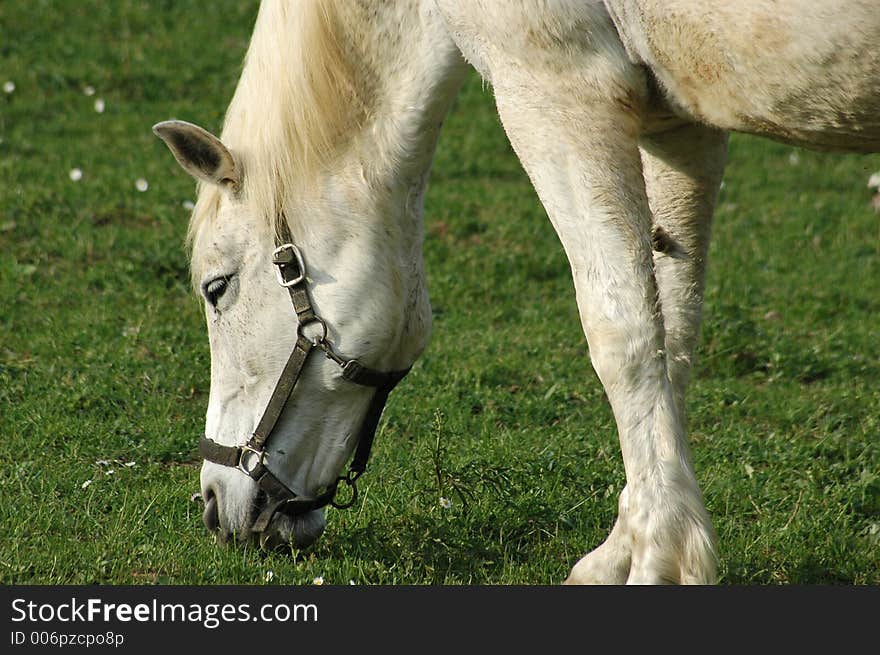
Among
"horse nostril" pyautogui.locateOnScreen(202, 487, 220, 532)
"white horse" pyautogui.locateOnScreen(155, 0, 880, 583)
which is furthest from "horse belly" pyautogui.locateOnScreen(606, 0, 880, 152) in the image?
"horse nostril" pyautogui.locateOnScreen(202, 487, 220, 532)

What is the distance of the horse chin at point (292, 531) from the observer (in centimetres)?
Answer: 366

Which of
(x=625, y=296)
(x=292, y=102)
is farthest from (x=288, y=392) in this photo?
(x=625, y=296)

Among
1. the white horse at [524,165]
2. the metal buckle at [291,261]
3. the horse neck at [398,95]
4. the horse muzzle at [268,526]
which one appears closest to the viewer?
the white horse at [524,165]

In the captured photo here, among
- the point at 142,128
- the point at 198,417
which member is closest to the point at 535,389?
the point at 198,417

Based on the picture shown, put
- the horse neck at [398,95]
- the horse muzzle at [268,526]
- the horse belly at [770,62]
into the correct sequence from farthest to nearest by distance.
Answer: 1. the horse muzzle at [268,526]
2. the horse neck at [398,95]
3. the horse belly at [770,62]

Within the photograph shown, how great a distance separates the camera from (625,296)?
9.80 feet

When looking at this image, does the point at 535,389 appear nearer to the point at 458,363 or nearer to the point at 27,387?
the point at 458,363

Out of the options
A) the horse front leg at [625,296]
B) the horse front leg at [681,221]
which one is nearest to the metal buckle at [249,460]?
the horse front leg at [625,296]

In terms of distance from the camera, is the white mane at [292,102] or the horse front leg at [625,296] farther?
the white mane at [292,102]

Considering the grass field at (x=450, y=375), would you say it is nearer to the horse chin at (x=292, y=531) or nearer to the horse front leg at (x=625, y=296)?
the horse chin at (x=292, y=531)

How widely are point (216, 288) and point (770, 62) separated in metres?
1.68

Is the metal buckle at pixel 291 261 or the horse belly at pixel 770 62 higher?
the horse belly at pixel 770 62

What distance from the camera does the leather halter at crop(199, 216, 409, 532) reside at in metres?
3.52

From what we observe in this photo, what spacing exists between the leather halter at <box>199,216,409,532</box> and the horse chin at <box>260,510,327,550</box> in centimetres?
3
